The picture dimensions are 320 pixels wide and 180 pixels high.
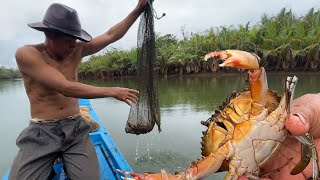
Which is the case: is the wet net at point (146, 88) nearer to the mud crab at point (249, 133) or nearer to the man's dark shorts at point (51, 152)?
the man's dark shorts at point (51, 152)

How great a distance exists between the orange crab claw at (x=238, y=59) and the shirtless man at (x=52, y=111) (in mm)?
1192

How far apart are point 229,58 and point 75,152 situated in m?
1.57

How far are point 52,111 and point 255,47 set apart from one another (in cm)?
2123

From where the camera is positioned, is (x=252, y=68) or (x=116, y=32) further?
(x=116, y=32)

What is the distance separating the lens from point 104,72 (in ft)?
95.5

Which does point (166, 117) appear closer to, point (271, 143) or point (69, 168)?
point (69, 168)

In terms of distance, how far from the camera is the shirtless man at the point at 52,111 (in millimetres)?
2770

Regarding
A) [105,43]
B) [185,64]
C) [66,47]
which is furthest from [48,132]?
[185,64]

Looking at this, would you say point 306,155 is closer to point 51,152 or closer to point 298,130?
point 298,130

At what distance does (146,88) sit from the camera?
3.81 meters

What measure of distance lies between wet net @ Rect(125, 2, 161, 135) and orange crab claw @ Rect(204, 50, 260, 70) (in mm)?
1511

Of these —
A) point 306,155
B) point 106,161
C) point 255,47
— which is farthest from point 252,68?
point 255,47

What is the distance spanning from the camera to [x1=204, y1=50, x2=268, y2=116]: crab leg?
2197 mm

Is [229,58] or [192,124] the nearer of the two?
[229,58]
